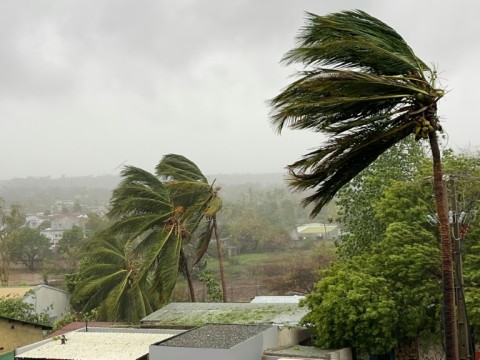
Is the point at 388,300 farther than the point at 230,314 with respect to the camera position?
No

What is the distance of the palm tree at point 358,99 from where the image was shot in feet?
26.5

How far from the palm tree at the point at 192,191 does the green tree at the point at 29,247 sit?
2168 inches

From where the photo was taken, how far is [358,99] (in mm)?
8047

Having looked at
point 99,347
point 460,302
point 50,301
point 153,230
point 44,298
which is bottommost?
point 50,301

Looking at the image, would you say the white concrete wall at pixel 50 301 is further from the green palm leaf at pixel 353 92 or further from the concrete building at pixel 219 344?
the green palm leaf at pixel 353 92

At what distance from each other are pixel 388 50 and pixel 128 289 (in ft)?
73.9

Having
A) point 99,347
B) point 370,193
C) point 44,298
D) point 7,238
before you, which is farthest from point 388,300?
point 7,238

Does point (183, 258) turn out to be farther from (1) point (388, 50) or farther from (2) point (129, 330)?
(1) point (388, 50)

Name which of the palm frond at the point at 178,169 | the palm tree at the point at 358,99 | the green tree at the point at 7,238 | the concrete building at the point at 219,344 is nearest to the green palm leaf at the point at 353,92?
the palm tree at the point at 358,99

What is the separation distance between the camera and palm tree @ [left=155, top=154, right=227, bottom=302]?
2534 centimetres

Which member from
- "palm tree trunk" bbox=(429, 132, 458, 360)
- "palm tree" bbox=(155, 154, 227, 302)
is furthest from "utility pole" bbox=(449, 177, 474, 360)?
"palm tree" bbox=(155, 154, 227, 302)

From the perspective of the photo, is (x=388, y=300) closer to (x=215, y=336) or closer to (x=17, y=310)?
(x=215, y=336)

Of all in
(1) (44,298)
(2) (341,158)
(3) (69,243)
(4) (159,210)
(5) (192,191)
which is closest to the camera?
(2) (341,158)

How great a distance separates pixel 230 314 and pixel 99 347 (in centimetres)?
483
